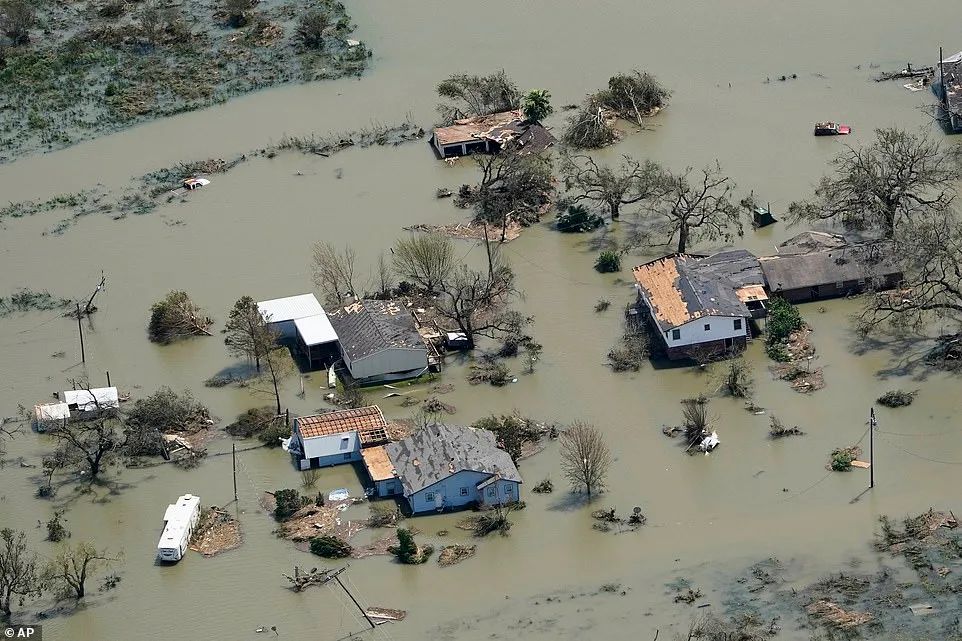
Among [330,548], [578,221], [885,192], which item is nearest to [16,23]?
[578,221]

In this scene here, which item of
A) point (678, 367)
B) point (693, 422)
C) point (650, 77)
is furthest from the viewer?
point (650, 77)

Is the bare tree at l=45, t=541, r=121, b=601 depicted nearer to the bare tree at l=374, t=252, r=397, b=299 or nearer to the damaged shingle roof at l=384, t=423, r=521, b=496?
the damaged shingle roof at l=384, t=423, r=521, b=496

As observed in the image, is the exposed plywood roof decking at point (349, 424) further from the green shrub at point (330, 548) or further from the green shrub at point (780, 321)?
the green shrub at point (780, 321)

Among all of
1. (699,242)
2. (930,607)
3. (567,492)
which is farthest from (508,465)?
(699,242)

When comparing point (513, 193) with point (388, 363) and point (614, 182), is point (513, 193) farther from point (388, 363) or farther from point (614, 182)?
point (388, 363)

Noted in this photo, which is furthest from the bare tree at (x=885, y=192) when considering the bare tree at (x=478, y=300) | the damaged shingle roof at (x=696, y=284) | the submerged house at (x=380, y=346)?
the submerged house at (x=380, y=346)

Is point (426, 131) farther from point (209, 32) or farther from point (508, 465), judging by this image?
point (508, 465)

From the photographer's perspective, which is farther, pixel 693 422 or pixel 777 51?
pixel 777 51

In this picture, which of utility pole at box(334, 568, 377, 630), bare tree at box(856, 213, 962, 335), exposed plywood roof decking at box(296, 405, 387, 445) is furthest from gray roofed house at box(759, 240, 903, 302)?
utility pole at box(334, 568, 377, 630)
